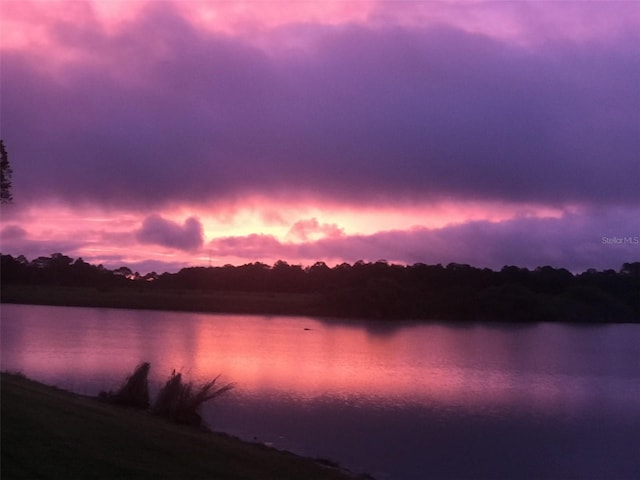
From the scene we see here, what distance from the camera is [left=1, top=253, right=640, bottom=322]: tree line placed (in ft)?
226

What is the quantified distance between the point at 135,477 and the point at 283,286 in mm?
78981

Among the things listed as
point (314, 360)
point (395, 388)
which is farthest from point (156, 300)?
point (395, 388)

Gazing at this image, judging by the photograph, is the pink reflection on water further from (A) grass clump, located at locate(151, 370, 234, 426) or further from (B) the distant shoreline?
(B) the distant shoreline

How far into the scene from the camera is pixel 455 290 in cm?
7269

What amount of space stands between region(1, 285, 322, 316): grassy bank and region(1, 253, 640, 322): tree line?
49.3 inches

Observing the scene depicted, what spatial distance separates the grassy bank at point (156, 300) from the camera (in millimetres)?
69250

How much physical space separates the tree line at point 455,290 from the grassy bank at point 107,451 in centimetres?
5130

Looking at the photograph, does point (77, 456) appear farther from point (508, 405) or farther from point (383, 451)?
point (508, 405)

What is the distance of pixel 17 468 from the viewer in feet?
28.8

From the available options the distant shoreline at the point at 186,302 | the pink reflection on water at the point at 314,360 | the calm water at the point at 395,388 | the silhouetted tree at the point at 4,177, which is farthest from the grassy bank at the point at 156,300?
the silhouetted tree at the point at 4,177

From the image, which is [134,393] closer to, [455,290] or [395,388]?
[395,388]

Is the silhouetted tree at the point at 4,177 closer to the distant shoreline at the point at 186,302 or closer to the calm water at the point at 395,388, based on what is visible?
the calm water at the point at 395,388

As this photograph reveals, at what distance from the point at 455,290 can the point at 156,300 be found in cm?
2630

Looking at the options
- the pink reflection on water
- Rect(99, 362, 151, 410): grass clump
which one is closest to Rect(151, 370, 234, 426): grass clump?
Rect(99, 362, 151, 410): grass clump
